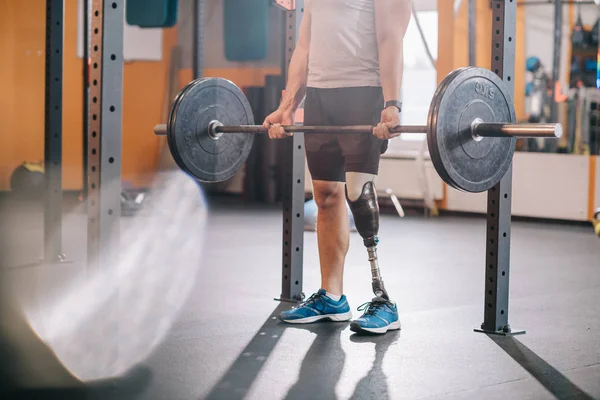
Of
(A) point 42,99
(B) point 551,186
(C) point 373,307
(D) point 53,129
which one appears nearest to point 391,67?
(C) point 373,307

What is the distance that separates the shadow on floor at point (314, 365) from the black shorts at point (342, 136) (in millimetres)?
553

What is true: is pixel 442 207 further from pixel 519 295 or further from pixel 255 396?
pixel 255 396

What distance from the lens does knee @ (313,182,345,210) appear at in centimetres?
293

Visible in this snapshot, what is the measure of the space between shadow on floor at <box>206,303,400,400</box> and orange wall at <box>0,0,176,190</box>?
5.15 metres

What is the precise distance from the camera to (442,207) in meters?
7.04

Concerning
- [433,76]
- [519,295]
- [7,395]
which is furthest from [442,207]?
[7,395]

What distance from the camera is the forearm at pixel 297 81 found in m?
3.04

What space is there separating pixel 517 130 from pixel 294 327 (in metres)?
1.06

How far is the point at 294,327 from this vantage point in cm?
291

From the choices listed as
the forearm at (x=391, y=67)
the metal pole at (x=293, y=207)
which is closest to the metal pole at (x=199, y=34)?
the metal pole at (x=293, y=207)

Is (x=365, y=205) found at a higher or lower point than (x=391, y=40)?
lower

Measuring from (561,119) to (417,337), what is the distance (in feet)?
14.1

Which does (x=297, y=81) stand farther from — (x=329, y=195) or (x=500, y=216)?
(x=500, y=216)

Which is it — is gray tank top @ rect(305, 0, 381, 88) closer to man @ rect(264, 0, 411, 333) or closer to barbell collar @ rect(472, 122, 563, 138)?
man @ rect(264, 0, 411, 333)
